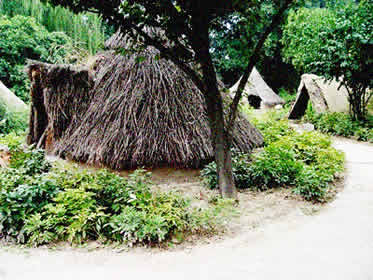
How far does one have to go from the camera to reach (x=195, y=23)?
3689 mm

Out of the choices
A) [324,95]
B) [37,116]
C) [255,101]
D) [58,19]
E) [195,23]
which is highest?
[58,19]

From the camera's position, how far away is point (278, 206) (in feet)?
13.1

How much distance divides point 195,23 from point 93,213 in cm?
242

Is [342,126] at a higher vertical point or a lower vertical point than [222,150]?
higher

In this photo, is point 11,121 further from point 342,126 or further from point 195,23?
point 342,126

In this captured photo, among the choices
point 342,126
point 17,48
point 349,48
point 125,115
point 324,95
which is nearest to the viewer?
point 125,115

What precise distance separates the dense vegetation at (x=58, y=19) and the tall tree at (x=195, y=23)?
37.3 ft

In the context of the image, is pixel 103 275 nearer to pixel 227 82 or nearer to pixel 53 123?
pixel 53 123

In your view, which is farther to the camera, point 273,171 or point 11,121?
point 11,121

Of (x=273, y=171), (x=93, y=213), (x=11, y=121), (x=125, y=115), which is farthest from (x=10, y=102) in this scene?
(x=273, y=171)

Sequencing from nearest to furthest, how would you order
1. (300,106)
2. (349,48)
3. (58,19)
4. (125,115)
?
(125,115) → (349,48) → (300,106) → (58,19)

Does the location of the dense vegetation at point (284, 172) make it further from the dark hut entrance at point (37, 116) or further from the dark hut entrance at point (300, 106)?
the dark hut entrance at point (300, 106)

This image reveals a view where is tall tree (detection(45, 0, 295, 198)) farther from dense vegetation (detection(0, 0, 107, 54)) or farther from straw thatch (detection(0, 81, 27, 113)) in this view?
dense vegetation (detection(0, 0, 107, 54))

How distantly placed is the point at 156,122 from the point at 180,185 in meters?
1.04
